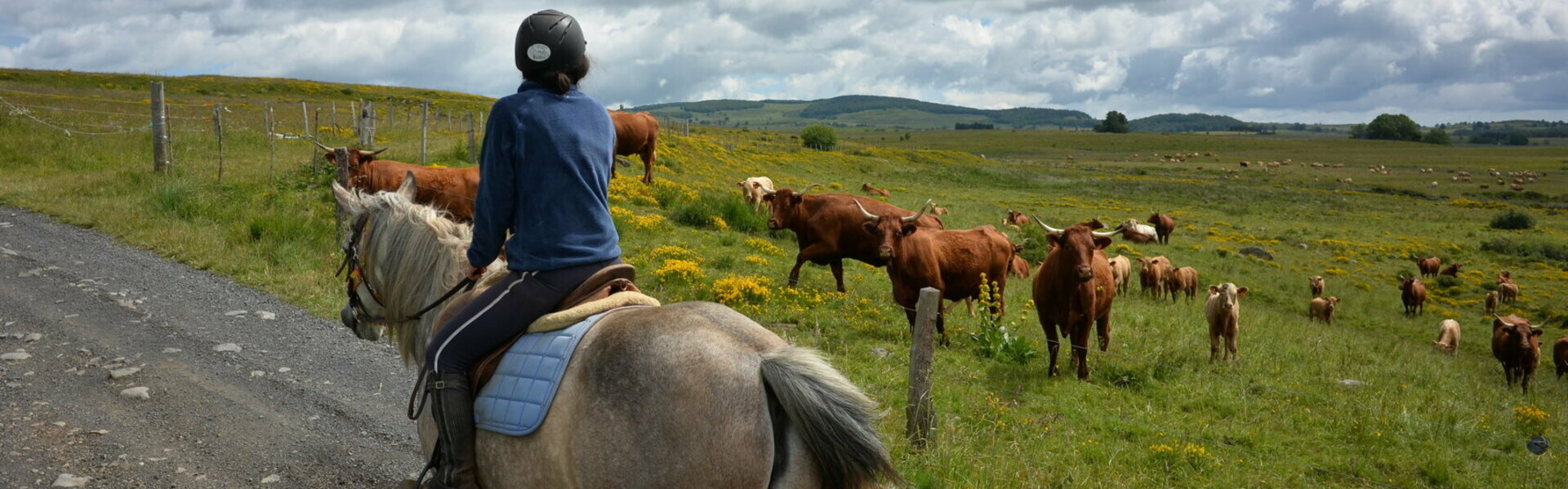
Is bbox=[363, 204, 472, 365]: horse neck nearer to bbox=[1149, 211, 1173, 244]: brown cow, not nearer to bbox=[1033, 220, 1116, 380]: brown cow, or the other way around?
bbox=[1033, 220, 1116, 380]: brown cow

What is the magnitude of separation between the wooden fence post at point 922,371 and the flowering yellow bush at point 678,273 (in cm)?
601

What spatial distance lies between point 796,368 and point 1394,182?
83.4 metres

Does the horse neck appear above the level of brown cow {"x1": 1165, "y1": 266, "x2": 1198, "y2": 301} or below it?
above

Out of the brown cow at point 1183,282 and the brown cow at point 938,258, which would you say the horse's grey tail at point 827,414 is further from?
the brown cow at point 1183,282

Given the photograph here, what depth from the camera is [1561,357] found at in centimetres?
1688

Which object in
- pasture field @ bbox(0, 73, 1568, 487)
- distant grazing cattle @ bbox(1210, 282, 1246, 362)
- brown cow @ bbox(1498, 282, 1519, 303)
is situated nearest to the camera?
pasture field @ bbox(0, 73, 1568, 487)

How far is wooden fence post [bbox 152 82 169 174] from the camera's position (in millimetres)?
17078

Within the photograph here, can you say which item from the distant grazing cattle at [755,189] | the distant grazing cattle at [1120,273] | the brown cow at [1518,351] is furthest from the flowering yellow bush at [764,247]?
the brown cow at [1518,351]

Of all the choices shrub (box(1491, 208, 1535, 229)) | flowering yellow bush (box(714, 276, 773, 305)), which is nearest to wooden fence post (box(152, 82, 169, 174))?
flowering yellow bush (box(714, 276, 773, 305))

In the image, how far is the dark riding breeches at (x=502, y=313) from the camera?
10.5 ft

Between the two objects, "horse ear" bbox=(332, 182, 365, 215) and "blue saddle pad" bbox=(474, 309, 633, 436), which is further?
"horse ear" bbox=(332, 182, 365, 215)

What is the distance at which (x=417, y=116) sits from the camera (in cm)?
4947

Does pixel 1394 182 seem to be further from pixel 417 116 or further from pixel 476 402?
pixel 476 402

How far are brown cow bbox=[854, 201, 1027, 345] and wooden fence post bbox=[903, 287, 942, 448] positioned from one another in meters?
4.80
